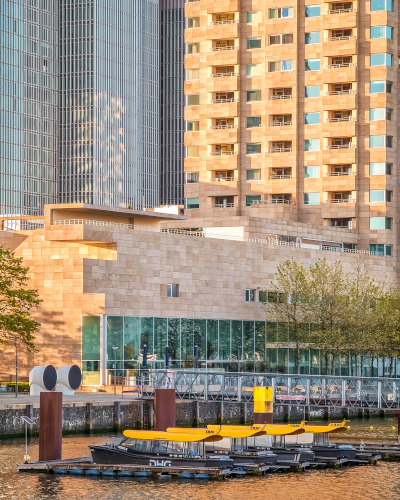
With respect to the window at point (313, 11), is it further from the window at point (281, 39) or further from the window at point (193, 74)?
the window at point (193, 74)

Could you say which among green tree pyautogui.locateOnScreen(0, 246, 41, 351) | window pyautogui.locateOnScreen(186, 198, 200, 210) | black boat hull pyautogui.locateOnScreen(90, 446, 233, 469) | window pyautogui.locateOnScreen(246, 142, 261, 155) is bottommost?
black boat hull pyautogui.locateOnScreen(90, 446, 233, 469)

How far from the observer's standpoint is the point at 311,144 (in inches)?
5463

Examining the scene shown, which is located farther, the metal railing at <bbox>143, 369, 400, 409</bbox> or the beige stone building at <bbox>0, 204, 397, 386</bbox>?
the beige stone building at <bbox>0, 204, 397, 386</bbox>

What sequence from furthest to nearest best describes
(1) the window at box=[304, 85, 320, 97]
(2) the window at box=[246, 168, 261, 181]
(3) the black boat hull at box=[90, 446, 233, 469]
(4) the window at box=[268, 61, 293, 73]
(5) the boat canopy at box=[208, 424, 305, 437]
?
(2) the window at box=[246, 168, 261, 181]
(4) the window at box=[268, 61, 293, 73]
(1) the window at box=[304, 85, 320, 97]
(5) the boat canopy at box=[208, 424, 305, 437]
(3) the black boat hull at box=[90, 446, 233, 469]

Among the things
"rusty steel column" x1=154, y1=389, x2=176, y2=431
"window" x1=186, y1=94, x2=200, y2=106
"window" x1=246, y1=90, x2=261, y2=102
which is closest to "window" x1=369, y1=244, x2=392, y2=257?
"window" x1=246, y1=90, x2=261, y2=102

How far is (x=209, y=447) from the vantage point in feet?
209

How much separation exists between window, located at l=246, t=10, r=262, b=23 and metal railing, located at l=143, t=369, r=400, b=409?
67.8m

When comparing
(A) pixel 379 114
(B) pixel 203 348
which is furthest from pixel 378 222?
(B) pixel 203 348

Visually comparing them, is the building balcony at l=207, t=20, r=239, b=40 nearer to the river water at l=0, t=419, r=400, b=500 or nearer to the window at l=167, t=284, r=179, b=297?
the window at l=167, t=284, r=179, b=297

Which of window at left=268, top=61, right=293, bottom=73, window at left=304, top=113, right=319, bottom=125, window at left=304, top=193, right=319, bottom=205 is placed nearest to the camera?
window at left=304, top=113, right=319, bottom=125

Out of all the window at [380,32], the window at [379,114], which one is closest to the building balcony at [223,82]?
the window at [379,114]

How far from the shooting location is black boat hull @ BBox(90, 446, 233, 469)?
198ft

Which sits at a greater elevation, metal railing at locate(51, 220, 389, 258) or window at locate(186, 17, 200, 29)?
window at locate(186, 17, 200, 29)

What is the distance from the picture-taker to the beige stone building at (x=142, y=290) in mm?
97375
